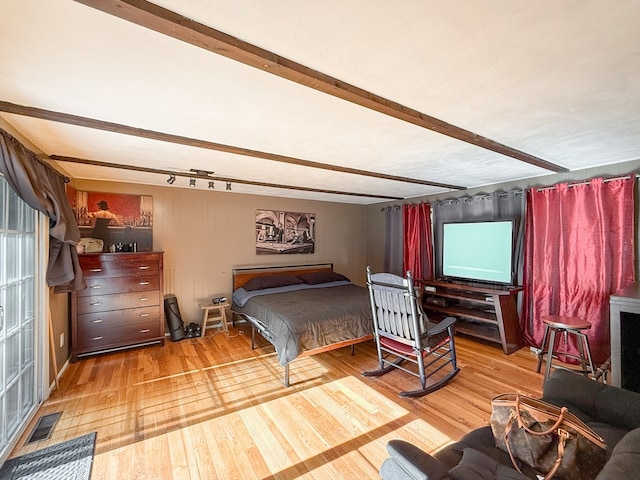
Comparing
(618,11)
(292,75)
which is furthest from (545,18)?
(292,75)

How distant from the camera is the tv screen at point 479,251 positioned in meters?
3.70

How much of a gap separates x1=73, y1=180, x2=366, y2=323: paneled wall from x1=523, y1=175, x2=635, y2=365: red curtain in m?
3.70

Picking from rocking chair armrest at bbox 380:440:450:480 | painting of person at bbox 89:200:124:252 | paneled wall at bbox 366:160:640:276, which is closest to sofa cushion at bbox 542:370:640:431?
rocking chair armrest at bbox 380:440:450:480

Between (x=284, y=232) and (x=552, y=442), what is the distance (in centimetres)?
458

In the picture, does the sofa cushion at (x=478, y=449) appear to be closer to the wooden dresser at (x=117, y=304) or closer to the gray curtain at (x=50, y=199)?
the gray curtain at (x=50, y=199)

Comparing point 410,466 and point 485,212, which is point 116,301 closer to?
point 410,466

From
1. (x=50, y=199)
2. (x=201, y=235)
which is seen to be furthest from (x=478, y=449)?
Answer: (x=201, y=235)

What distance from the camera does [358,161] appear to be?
2873 millimetres

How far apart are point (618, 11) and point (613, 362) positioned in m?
2.04

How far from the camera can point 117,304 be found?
139 inches

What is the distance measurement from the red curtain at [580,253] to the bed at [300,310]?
222 centimetres

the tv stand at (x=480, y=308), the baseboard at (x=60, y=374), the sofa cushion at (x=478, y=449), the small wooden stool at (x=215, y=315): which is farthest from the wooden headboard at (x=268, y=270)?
the sofa cushion at (x=478, y=449)

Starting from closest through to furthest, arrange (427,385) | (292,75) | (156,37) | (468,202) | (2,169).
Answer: (156,37), (292,75), (2,169), (427,385), (468,202)

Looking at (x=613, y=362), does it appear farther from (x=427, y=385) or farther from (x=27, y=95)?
(x=27, y=95)
